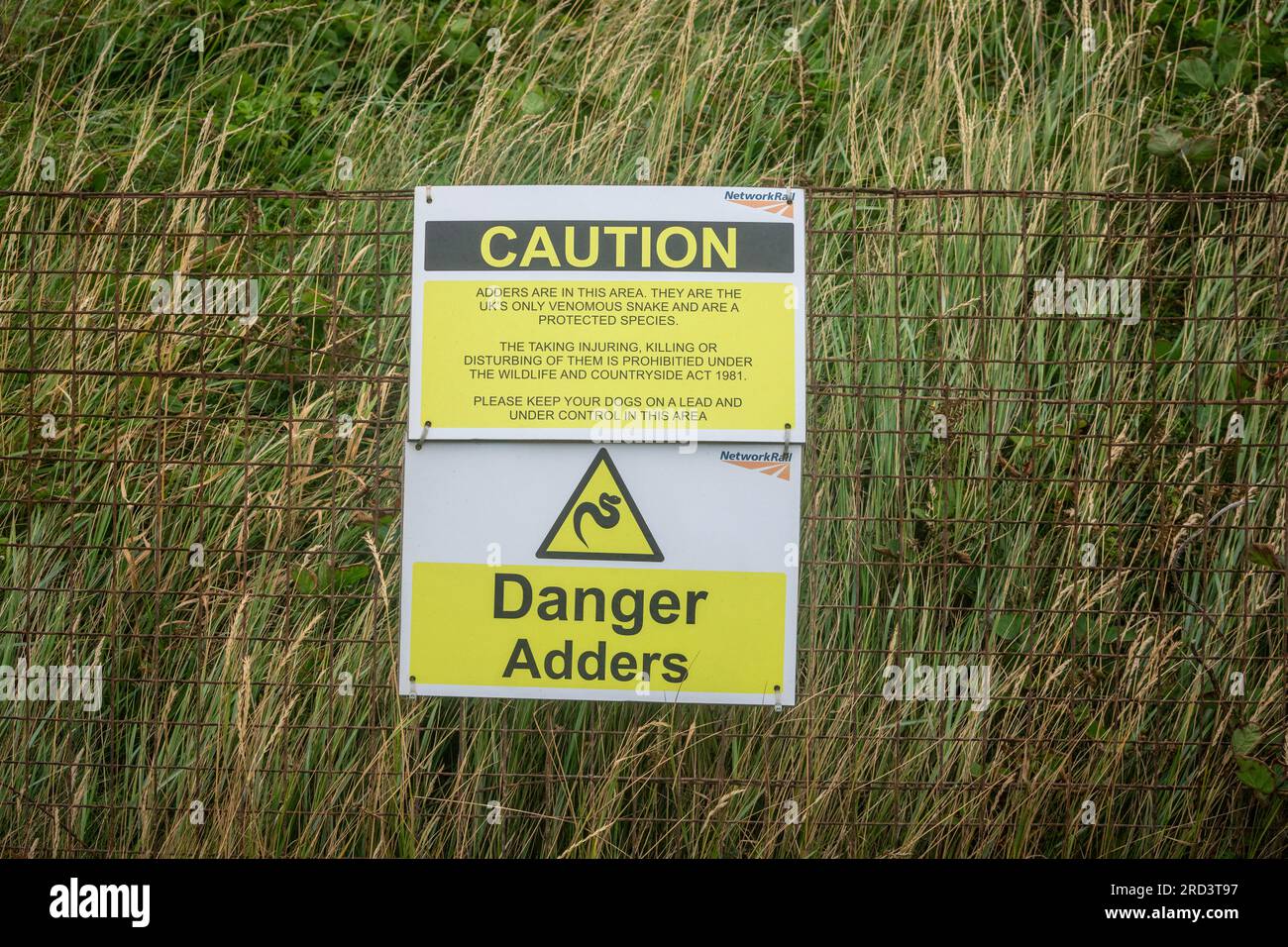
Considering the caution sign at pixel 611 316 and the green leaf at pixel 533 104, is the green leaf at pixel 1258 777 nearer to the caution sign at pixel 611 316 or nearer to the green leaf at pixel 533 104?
the caution sign at pixel 611 316

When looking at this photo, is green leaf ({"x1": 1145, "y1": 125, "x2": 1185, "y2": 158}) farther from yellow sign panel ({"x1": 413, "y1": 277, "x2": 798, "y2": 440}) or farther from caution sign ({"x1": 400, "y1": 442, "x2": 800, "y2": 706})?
caution sign ({"x1": 400, "y1": 442, "x2": 800, "y2": 706})

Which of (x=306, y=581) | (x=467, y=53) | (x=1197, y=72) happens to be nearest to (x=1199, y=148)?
(x=1197, y=72)

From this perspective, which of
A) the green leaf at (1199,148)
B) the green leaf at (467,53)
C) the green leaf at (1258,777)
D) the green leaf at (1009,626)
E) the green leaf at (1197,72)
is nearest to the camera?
the green leaf at (1258,777)

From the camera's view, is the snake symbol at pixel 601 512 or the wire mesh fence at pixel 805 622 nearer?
the snake symbol at pixel 601 512

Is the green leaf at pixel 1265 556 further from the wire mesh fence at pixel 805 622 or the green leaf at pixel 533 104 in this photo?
the green leaf at pixel 533 104

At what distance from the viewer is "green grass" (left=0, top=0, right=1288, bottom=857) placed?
280cm

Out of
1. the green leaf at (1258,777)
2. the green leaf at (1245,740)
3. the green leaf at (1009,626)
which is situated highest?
the green leaf at (1009,626)

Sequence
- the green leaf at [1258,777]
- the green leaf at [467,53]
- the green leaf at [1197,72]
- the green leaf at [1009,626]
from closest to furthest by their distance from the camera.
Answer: the green leaf at [1258,777]
the green leaf at [1009,626]
the green leaf at [1197,72]
the green leaf at [467,53]

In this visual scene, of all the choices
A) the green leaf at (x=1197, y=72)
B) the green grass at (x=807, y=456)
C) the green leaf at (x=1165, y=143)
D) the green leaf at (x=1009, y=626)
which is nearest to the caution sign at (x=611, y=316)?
the green grass at (x=807, y=456)

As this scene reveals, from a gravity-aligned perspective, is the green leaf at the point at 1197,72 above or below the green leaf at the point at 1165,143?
above

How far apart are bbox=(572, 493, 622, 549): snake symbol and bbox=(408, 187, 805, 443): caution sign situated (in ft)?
0.55

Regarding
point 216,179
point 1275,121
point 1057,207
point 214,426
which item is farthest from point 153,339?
point 1275,121

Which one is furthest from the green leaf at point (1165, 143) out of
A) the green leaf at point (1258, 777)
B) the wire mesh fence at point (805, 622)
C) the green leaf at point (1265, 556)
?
the green leaf at point (1258, 777)

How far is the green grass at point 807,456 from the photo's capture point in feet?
9.20
